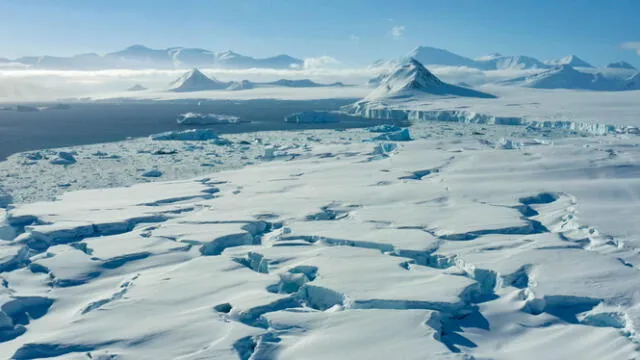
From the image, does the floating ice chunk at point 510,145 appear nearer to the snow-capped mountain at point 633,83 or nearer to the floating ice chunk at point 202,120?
the floating ice chunk at point 202,120

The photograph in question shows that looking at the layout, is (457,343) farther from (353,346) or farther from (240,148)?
(240,148)

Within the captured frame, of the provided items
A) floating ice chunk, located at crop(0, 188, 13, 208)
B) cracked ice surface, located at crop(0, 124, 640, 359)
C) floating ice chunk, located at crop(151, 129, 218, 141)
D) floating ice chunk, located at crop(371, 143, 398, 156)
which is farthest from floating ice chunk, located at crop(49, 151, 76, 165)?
floating ice chunk, located at crop(371, 143, 398, 156)

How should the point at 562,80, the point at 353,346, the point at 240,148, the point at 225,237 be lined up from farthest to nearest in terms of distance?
the point at 562,80 < the point at 240,148 < the point at 225,237 < the point at 353,346

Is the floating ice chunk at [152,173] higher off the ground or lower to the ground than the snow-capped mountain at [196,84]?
lower

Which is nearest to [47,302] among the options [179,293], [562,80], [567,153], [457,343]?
[179,293]

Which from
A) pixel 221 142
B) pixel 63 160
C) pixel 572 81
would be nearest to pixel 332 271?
pixel 63 160

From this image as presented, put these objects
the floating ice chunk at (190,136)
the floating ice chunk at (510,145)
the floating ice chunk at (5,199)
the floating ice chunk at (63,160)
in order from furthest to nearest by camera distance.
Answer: the floating ice chunk at (190,136) → the floating ice chunk at (510,145) → the floating ice chunk at (63,160) → the floating ice chunk at (5,199)

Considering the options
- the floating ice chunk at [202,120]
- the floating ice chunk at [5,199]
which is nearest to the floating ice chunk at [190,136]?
the floating ice chunk at [202,120]
